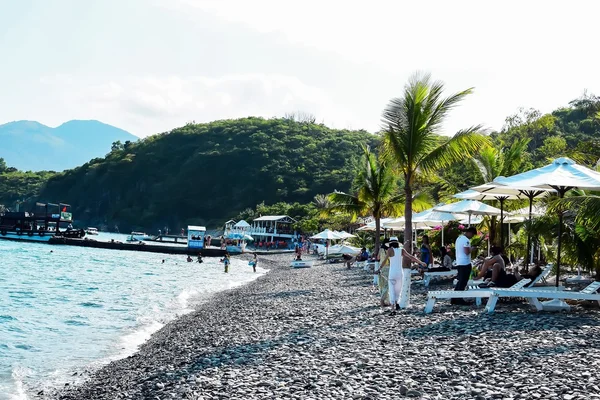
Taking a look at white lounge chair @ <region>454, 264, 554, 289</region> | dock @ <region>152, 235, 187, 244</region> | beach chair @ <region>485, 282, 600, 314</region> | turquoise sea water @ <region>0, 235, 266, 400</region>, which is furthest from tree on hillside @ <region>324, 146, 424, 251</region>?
dock @ <region>152, 235, 187, 244</region>

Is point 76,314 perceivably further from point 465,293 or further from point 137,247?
point 137,247

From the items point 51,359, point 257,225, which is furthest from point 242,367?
point 257,225

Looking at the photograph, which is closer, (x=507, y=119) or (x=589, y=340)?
(x=589, y=340)

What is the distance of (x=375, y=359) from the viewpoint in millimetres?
6715

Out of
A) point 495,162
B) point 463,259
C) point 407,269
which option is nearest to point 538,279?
point 463,259

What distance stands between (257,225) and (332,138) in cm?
4636

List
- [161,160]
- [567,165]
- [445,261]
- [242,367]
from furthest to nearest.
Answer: [161,160], [445,261], [567,165], [242,367]

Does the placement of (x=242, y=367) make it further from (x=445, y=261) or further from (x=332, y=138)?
(x=332, y=138)

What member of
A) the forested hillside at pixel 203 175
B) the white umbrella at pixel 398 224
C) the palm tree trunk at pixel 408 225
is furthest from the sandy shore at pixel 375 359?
the forested hillside at pixel 203 175

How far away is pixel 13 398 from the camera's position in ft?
27.8

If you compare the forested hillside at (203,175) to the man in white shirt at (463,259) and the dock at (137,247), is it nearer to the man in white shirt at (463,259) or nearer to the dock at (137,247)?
the dock at (137,247)

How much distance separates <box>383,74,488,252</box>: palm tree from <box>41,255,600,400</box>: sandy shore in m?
6.38

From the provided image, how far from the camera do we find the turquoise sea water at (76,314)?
34.6 feet

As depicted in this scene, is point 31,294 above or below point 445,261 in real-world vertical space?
below
